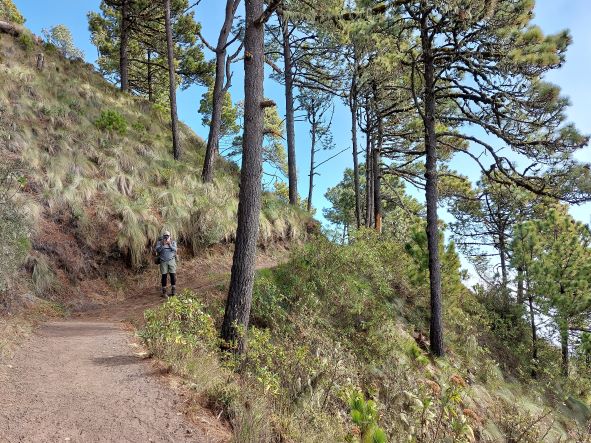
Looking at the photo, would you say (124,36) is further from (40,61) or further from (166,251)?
(166,251)

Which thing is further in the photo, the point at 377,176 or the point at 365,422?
the point at 377,176

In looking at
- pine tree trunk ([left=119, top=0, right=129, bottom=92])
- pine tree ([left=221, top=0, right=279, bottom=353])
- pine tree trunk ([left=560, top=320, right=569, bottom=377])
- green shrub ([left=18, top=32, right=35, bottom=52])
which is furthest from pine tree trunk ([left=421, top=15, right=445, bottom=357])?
green shrub ([left=18, top=32, right=35, bottom=52])

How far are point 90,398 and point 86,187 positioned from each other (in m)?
7.93

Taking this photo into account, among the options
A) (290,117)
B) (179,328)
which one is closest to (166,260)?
(179,328)

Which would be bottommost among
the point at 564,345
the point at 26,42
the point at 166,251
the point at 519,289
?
the point at 564,345

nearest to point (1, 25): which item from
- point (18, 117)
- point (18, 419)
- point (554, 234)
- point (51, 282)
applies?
point (18, 117)

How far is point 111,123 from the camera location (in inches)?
542

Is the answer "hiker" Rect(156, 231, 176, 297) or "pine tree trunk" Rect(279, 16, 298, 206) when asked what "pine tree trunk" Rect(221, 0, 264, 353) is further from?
"pine tree trunk" Rect(279, 16, 298, 206)

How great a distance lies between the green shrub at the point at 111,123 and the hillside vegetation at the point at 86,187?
0.03m

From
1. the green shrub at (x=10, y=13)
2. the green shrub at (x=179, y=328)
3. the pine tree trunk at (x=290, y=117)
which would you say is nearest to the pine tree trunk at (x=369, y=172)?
the pine tree trunk at (x=290, y=117)

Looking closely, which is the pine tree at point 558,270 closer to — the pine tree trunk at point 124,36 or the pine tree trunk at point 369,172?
the pine tree trunk at point 369,172

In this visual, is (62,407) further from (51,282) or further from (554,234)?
(554,234)

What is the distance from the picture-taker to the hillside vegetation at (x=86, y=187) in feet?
28.1

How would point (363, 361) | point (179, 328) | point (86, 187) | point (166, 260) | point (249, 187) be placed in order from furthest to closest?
point (86, 187) < point (166, 260) < point (363, 361) < point (249, 187) < point (179, 328)
